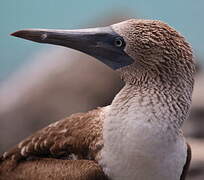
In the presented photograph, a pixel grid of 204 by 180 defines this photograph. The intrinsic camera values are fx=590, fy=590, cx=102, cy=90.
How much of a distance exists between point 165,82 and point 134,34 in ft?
0.89

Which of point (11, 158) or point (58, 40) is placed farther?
point (11, 158)

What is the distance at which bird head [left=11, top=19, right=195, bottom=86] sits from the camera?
275 centimetres

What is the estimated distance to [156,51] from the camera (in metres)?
2.75

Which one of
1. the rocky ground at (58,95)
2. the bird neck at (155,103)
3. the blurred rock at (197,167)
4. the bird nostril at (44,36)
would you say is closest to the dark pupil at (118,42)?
the bird neck at (155,103)

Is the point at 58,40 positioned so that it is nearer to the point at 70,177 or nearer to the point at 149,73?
the point at 149,73

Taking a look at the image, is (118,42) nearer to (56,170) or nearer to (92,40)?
(92,40)

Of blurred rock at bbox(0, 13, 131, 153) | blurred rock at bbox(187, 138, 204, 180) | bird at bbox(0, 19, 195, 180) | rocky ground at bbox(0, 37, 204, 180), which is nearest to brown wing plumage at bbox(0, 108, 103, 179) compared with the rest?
bird at bbox(0, 19, 195, 180)

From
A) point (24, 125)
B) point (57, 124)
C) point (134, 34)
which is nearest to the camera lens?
point (134, 34)

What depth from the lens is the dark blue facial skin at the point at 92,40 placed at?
9.18 ft

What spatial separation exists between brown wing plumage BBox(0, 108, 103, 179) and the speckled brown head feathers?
14.3 inches

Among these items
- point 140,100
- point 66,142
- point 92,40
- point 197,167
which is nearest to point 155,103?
point 140,100

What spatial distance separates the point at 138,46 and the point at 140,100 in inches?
10.0

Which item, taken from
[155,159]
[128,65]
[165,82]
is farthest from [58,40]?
[155,159]

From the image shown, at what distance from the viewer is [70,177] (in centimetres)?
288
